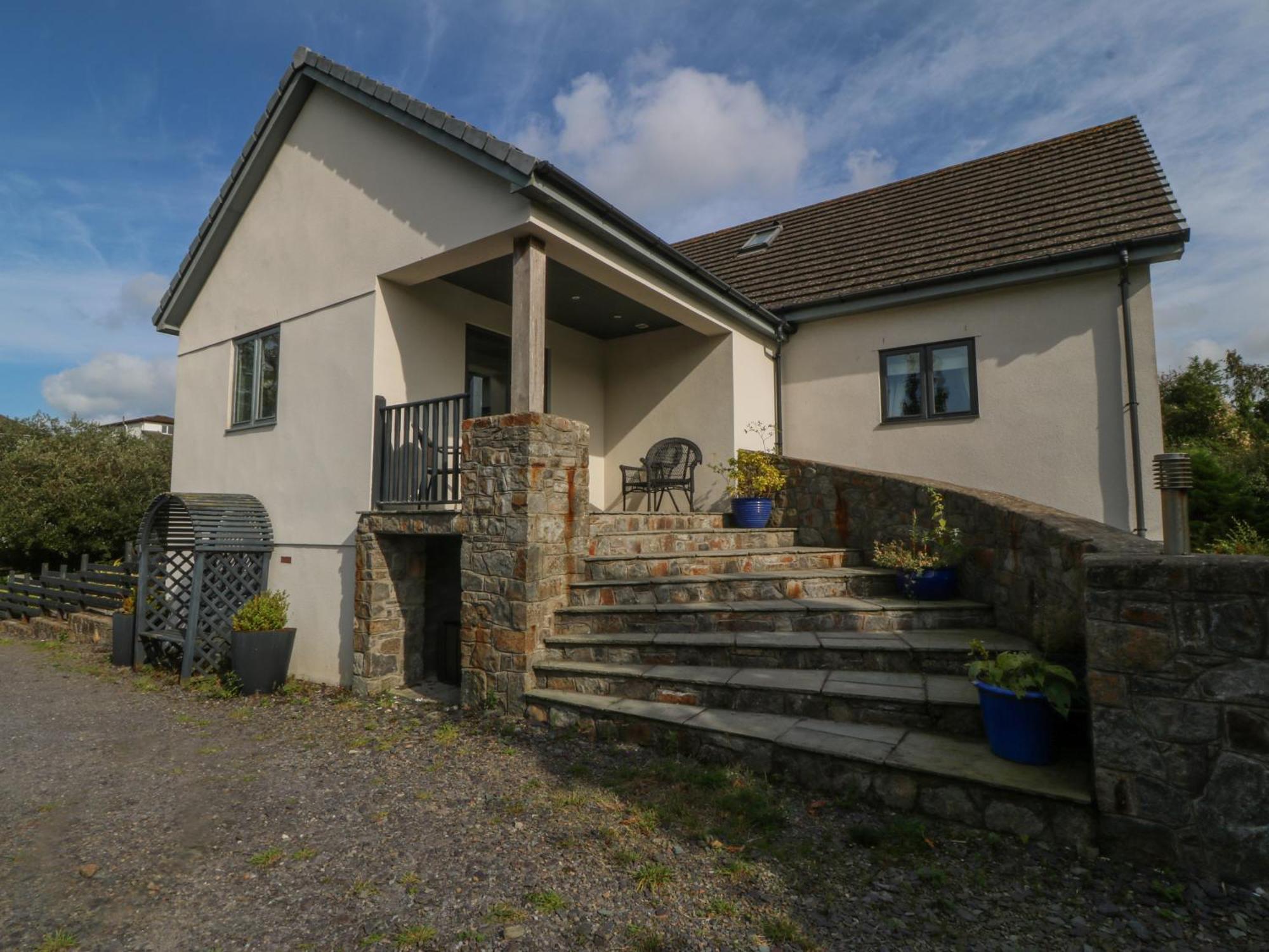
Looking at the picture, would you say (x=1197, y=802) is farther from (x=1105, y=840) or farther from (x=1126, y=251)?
(x=1126, y=251)

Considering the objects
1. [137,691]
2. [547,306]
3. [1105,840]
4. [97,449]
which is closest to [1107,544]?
[1105,840]

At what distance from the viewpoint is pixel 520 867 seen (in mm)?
2885

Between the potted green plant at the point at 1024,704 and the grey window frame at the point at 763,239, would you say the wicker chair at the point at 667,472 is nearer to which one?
the grey window frame at the point at 763,239

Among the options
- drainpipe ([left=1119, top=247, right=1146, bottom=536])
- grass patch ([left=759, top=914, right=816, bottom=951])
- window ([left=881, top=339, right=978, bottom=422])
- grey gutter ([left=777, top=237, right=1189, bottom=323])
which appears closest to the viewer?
grass patch ([left=759, top=914, right=816, bottom=951])

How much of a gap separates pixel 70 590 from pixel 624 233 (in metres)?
11.7

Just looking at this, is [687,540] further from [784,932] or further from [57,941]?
[57,941]

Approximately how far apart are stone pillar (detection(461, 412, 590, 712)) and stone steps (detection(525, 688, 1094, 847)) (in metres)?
1.08

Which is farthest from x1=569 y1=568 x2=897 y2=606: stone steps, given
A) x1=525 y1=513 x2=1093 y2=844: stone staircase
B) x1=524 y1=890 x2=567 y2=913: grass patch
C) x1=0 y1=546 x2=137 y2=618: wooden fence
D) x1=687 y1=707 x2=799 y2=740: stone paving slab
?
x1=0 y1=546 x2=137 y2=618: wooden fence

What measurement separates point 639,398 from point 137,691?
272 inches

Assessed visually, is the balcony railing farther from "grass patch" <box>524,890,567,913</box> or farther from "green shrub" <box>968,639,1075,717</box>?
"green shrub" <box>968,639,1075,717</box>

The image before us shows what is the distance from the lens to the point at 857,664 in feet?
14.0

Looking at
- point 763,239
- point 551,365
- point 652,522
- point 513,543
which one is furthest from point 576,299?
point 763,239

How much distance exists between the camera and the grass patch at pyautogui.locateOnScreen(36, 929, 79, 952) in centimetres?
239

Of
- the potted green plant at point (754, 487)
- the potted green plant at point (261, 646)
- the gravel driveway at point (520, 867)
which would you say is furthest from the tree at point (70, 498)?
the potted green plant at point (754, 487)
